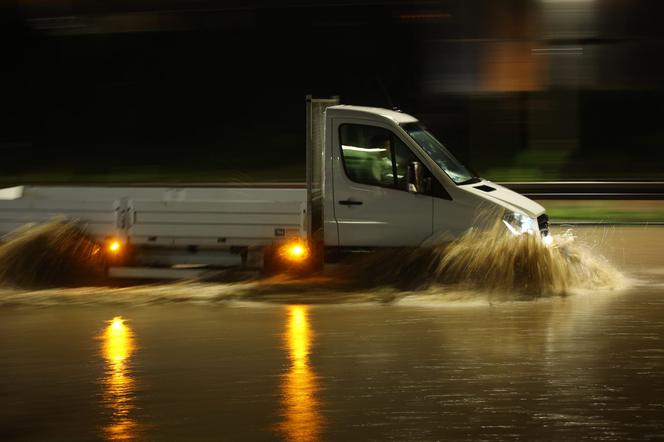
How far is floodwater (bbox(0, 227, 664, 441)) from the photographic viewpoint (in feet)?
24.8

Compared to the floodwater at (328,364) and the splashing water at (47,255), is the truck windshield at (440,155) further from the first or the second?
→ the splashing water at (47,255)

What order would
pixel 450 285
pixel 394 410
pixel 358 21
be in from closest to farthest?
pixel 394 410 → pixel 450 285 → pixel 358 21

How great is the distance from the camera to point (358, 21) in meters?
38.1

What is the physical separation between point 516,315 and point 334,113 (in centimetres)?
281

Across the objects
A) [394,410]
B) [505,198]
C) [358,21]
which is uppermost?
[358,21]

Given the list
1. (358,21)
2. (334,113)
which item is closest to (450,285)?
(334,113)

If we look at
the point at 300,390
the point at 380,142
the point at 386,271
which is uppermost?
the point at 380,142

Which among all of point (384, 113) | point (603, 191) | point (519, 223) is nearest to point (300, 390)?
point (519, 223)

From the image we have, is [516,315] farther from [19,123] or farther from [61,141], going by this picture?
[19,123]

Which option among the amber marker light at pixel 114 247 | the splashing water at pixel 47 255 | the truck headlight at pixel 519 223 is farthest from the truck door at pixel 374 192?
the splashing water at pixel 47 255

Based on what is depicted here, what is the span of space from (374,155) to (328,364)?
3.52 m

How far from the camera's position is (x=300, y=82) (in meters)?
36.6

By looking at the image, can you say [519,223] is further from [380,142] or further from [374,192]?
[380,142]

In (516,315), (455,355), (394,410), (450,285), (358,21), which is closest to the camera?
(394,410)
